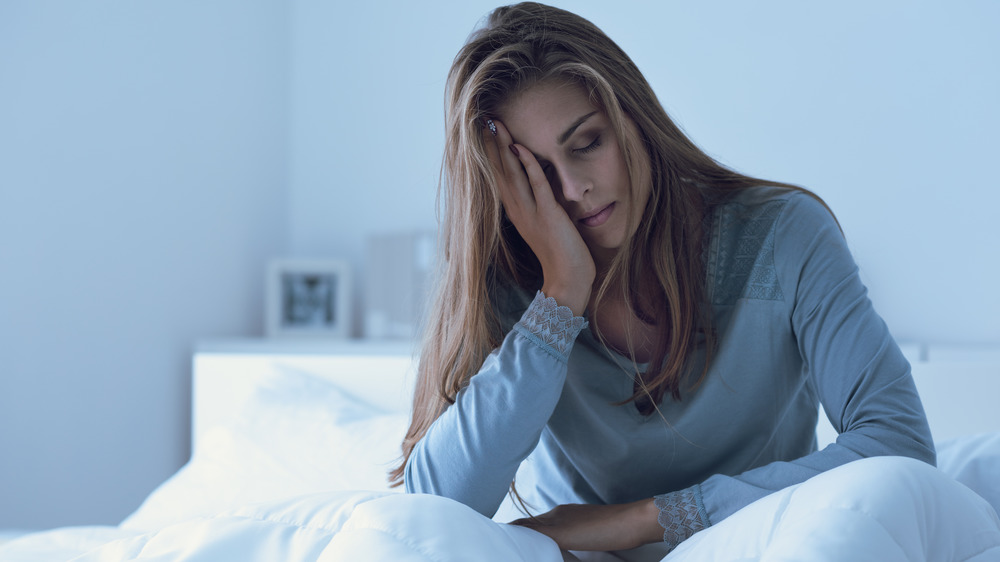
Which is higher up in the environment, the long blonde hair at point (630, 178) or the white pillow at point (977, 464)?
the long blonde hair at point (630, 178)

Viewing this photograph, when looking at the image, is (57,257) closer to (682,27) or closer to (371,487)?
(371,487)

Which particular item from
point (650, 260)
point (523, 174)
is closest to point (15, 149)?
point (523, 174)

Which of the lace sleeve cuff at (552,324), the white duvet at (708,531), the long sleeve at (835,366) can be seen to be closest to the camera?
the white duvet at (708,531)

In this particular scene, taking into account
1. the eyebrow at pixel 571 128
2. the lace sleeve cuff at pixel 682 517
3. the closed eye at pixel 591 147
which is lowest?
the lace sleeve cuff at pixel 682 517

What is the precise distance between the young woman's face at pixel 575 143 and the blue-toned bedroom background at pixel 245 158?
105 cm

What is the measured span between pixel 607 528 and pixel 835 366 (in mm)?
329

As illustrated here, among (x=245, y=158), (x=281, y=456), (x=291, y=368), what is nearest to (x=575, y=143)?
(x=281, y=456)

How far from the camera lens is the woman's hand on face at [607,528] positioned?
0.94 metres

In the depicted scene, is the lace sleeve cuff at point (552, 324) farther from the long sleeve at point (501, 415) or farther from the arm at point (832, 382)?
the arm at point (832, 382)

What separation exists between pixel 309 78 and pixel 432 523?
A: 7.07 ft

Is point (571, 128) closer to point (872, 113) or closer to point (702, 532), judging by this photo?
point (702, 532)

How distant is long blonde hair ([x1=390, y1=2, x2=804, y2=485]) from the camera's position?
1037 mm

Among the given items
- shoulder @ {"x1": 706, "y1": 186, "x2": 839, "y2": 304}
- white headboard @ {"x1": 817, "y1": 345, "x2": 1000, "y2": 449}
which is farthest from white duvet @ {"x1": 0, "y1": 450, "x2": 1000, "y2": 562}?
white headboard @ {"x1": 817, "y1": 345, "x2": 1000, "y2": 449}

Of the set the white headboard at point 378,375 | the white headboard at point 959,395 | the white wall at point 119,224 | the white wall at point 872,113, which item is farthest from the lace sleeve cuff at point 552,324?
the white wall at point 119,224
